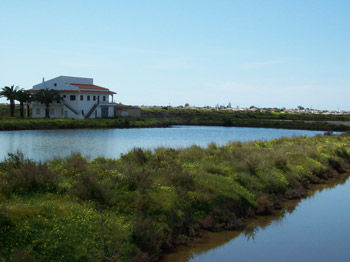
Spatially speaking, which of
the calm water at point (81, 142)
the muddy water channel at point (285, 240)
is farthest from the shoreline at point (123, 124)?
the muddy water channel at point (285, 240)

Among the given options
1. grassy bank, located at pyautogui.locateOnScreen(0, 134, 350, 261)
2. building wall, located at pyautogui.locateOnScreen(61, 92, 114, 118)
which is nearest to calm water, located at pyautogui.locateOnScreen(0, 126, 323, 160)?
grassy bank, located at pyautogui.locateOnScreen(0, 134, 350, 261)

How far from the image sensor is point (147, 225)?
1041 cm

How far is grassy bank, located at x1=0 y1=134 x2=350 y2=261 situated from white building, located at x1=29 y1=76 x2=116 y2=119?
54.2 metres

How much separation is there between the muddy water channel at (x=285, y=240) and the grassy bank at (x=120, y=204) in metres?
0.44

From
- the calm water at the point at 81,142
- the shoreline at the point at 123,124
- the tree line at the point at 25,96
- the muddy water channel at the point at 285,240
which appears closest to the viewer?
the muddy water channel at the point at 285,240

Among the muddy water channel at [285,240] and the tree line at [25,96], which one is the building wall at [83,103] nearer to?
the tree line at [25,96]

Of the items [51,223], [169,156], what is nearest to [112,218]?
[51,223]

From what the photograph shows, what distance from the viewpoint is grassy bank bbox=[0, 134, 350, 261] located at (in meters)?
9.06

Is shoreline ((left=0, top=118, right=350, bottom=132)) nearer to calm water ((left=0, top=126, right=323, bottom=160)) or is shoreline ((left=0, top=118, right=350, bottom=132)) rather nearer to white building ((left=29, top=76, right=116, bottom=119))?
calm water ((left=0, top=126, right=323, bottom=160))

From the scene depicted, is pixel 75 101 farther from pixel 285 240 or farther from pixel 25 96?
pixel 285 240

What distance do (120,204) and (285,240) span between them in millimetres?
5889

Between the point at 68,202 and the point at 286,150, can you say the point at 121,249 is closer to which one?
the point at 68,202

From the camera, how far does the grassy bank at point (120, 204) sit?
906 cm

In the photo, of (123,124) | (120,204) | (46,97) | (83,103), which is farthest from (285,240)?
(83,103)
